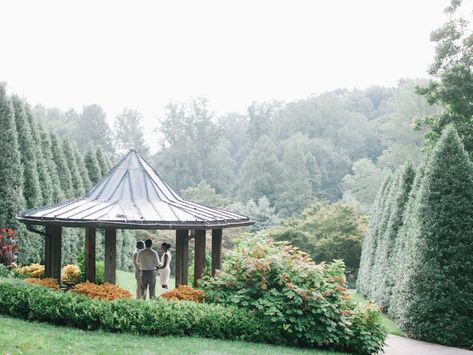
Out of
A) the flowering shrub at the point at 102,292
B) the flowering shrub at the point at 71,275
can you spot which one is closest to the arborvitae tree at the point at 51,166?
the flowering shrub at the point at 71,275

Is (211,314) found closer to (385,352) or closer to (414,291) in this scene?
(385,352)

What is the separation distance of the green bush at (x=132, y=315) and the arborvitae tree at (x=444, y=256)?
4066 mm

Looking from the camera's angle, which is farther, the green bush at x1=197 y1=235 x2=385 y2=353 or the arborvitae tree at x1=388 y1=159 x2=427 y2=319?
the arborvitae tree at x1=388 y1=159 x2=427 y2=319

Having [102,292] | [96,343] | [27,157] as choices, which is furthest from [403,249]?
[27,157]

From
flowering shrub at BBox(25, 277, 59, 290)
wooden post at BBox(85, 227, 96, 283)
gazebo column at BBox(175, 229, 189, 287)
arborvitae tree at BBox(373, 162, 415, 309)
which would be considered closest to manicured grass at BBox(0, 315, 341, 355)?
flowering shrub at BBox(25, 277, 59, 290)

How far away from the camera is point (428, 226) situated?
12.8 m

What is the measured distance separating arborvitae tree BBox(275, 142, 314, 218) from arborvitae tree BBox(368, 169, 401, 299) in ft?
82.3

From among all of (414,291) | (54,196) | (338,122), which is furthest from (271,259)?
(338,122)

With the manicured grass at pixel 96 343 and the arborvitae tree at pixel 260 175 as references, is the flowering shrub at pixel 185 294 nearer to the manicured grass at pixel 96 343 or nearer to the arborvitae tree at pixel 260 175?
the manicured grass at pixel 96 343

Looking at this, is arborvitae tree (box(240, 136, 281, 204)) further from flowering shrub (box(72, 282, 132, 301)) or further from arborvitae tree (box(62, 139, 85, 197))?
flowering shrub (box(72, 282, 132, 301))

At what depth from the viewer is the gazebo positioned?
10609 millimetres

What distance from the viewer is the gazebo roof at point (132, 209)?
10547 millimetres

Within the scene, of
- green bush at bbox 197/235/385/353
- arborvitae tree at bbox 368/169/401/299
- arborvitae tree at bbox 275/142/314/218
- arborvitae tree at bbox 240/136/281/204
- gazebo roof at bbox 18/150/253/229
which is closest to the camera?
green bush at bbox 197/235/385/353

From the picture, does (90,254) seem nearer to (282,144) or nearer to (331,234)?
(331,234)
